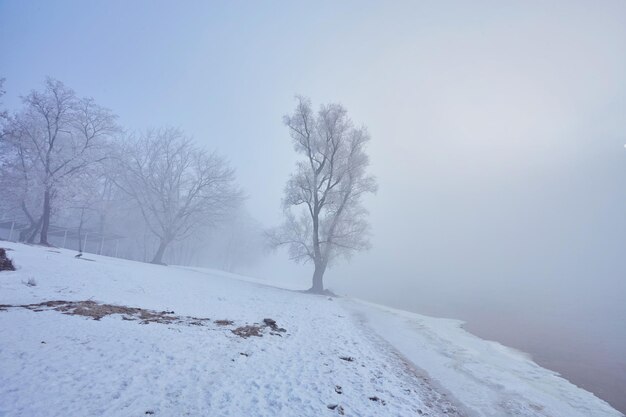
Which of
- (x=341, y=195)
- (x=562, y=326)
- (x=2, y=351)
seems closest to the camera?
(x=2, y=351)

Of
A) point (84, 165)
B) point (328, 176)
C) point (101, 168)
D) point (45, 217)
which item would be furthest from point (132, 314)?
point (101, 168)

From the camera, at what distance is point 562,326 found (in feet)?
71.9

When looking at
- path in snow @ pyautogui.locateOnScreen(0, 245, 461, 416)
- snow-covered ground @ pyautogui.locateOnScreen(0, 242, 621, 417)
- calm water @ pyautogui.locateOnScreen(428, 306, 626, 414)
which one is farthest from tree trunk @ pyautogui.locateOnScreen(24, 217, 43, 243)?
calm water @ pyautogui.locateOnScreen(428, 306, 626, 414)

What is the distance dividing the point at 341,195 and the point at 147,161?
26.0m

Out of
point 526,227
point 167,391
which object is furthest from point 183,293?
point 526,227

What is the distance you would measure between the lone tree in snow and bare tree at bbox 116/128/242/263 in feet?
40.4

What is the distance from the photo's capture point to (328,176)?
2716 centimetres

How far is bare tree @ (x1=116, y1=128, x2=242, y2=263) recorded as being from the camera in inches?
1399

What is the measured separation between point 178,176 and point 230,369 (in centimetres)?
3381

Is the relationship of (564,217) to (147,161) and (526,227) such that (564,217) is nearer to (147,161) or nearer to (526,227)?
(526,227)

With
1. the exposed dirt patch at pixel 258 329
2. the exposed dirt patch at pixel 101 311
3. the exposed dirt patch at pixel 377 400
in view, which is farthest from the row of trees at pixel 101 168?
the exposed dirt patch at pixel 377 400

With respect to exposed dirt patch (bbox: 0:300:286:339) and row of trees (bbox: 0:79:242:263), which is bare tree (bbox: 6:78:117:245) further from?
exposed dirt patch (bbox: 0:300:286:339)

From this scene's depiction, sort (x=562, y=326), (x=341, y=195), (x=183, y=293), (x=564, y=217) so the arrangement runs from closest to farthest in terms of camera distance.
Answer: (x=183, y=293) → (x=562, y=326) → (x=341, y=195) → (x=564, y=217)

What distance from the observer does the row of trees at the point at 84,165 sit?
25.9 metres
